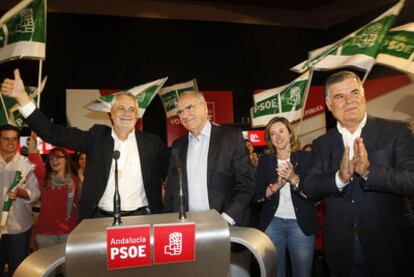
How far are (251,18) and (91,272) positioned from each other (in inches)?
341

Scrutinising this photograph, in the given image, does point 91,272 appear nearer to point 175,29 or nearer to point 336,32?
point 175,29

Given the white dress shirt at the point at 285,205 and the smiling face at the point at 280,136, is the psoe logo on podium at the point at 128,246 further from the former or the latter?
the smiling face at the point at 280,136

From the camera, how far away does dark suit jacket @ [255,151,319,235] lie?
2943mm

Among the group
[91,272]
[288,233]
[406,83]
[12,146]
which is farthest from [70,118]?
[91,272]

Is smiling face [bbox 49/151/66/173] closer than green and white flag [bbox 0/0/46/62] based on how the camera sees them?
No

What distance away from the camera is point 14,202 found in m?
3.68

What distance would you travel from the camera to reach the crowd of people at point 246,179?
70.2 inches

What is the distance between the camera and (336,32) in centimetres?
941

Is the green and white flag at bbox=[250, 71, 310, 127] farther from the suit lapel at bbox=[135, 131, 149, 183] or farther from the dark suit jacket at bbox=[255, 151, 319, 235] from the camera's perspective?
the suit lapel at bbox=[135, 131, 149, 183]

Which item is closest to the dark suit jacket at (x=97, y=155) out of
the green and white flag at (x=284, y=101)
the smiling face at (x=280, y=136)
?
the smiling face at (x=280, y=136)

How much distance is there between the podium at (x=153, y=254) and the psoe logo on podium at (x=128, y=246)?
0.04 feet

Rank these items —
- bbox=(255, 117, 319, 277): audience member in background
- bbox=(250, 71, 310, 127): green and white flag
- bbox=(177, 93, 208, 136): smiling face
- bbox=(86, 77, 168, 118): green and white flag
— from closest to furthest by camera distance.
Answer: bbox=(177, 93, 208, 136): smiling face → bbox=(255, 117, 319, 277): audience member in background → bbox=(250, 71, 310, 127): green and white flag → bbox=(86, 77, 168, 118): green and white flag

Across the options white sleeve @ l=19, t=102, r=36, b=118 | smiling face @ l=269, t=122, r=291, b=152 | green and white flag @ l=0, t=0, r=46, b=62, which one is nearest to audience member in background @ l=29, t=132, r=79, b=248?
green and white flag @ l=0, t=0, r=46, b=62

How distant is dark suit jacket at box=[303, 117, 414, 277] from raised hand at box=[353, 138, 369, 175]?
32 mm
